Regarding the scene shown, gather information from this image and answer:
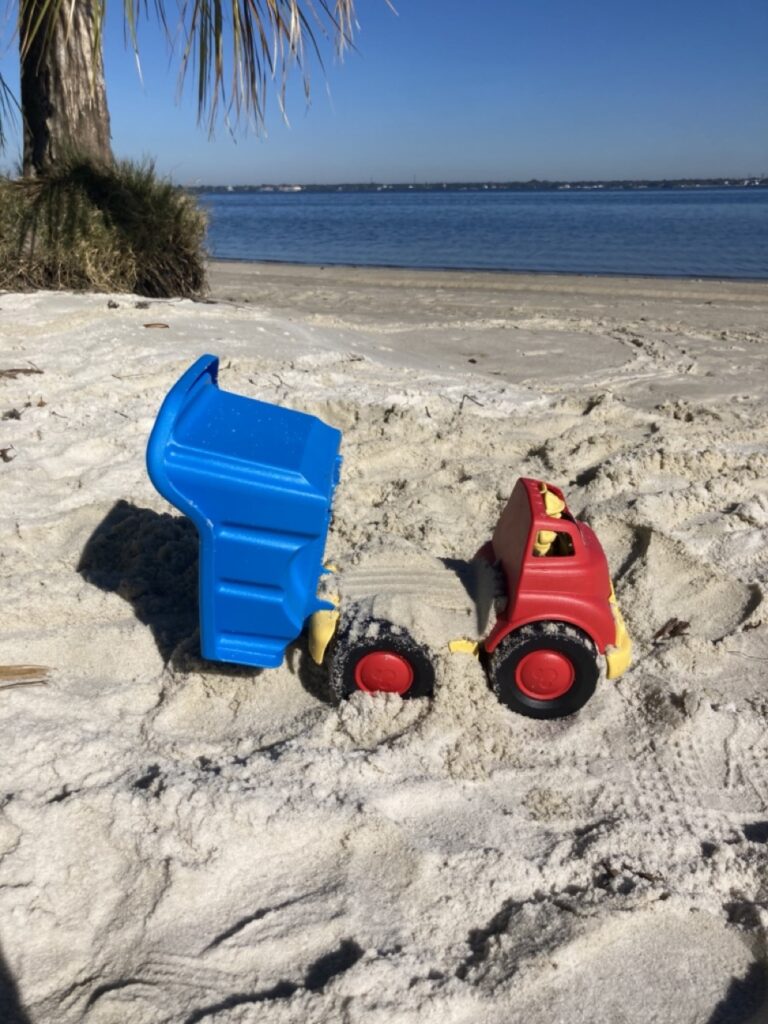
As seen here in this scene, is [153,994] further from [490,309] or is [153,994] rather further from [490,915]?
[490,309]

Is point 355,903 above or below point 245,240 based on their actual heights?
below

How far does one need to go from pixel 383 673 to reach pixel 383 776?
26 centimetres

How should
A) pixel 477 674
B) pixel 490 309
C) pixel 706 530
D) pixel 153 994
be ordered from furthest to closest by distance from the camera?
pixel 490 309, pixel 706 530, pixel 477 674, pixel 153 994

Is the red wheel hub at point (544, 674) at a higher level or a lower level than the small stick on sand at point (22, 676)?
higher

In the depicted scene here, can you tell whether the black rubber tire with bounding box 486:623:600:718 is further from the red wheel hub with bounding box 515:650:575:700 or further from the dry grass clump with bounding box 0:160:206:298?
the dry grass clump with bounding box 0:160:206:298

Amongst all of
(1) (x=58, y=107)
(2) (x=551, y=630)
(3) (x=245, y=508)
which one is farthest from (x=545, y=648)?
(1) (x=58, y=107)

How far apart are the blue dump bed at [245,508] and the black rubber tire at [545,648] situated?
0.47m

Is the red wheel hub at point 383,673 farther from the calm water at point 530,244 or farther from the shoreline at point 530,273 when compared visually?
the calm water at point 530,244

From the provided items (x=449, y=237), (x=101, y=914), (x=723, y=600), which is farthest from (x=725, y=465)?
(x=449, y=237)

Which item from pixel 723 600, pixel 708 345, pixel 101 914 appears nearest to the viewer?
pixel 101 914

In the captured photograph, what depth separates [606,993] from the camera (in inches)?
50.4

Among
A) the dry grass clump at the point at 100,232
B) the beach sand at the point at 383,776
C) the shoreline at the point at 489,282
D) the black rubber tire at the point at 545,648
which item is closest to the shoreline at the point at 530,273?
the shoreline at the point at 489,282

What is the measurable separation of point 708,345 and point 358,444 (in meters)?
3.69

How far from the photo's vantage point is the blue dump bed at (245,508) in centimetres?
181
